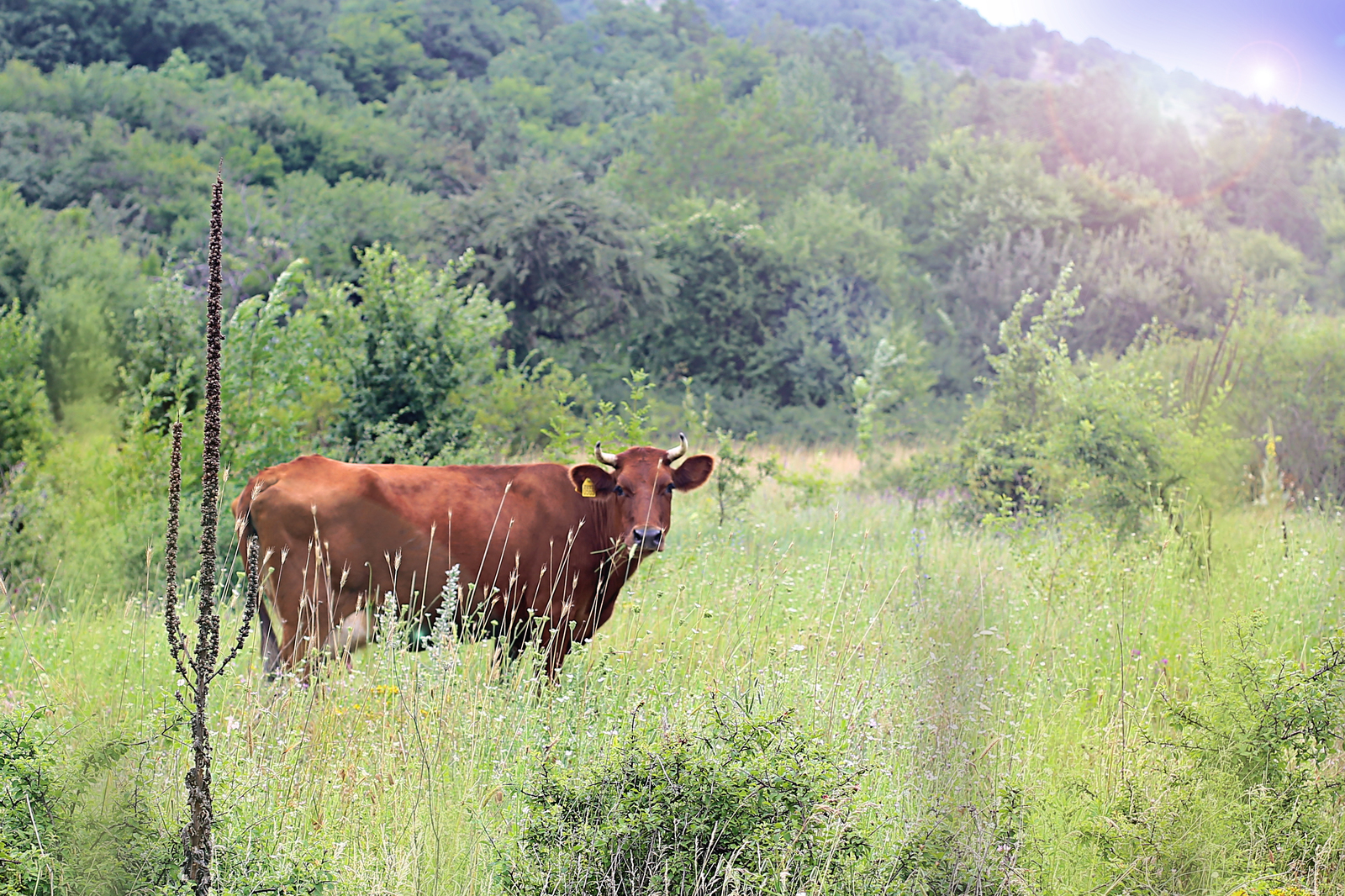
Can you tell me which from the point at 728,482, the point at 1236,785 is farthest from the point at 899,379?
the point at 1236,785

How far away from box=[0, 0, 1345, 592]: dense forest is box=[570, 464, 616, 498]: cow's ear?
2761 millimetres

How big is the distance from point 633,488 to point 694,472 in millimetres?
558

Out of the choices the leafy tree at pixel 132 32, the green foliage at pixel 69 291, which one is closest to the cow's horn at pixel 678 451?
the green foliage at pixel 69 291

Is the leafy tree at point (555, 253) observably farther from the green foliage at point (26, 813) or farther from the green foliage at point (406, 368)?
the green foliage at point (26, 813)

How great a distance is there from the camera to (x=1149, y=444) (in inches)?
363

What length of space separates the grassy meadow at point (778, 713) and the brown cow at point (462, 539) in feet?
0.98

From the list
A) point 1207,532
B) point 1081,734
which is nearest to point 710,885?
point 1081,734

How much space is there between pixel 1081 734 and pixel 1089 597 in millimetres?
2193

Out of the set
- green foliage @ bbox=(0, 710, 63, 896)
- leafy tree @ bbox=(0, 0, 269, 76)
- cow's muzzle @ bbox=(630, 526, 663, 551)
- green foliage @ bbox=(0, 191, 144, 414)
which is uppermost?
leafy tree @ bbox=(0, 0, 269, 76)

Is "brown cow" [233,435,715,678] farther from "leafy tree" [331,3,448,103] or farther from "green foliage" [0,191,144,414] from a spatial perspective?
"leafy tree" [331,3,448,103]

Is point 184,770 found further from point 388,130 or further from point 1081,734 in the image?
point 388,130

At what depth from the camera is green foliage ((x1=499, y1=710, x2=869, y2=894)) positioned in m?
2.90

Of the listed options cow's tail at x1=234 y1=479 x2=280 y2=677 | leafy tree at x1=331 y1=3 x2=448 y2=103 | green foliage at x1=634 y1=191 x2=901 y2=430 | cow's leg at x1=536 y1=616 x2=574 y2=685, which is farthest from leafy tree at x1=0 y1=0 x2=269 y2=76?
cow's leg at x1=536 y1=616 x2=574 y2=685

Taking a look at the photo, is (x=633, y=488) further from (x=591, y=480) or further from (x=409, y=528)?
(x=409, y=528)
